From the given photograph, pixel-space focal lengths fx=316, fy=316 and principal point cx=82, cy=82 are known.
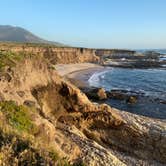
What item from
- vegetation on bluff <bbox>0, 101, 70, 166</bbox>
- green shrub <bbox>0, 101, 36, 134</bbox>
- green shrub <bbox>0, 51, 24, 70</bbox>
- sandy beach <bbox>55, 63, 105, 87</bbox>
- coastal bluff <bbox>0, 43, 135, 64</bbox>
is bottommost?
sandy beach <bbox>55, 63, 105, 87</bbox>

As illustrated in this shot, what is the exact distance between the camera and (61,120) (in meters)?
17.7

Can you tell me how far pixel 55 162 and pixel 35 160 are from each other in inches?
15.8

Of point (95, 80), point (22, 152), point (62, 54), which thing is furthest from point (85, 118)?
point (62, 54)

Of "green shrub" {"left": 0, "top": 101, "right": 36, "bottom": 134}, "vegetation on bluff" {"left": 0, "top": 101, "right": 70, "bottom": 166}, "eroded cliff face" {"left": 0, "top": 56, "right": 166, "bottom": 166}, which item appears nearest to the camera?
"vegetation on bluff" {"left": 0, "top": 101, "right": 70, "bottom": 166}

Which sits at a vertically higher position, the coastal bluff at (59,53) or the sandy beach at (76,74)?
the coastal bluff at (59,53)

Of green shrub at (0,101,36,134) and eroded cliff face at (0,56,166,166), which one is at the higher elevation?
green shrub at (0,101,36,134)

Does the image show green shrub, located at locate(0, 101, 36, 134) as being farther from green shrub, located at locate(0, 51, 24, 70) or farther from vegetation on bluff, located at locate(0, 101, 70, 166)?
green shrub, located at locate(0, 51, 24, 70)

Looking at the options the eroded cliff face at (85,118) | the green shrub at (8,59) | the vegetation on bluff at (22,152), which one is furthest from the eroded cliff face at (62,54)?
the vegetation on bluff at (22,152)

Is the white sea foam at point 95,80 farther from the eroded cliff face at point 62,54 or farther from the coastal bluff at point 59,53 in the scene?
the eroded cliff face at point 62,54

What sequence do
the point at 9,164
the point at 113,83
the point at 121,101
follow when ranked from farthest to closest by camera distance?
the point at 113,83 → the point at 121,101 → the point at 9,164

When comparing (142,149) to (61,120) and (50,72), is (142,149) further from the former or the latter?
(50,72)

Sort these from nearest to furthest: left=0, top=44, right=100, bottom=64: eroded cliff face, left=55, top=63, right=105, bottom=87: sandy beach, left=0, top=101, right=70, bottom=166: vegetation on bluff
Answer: left=0, top=101, right=70, bottom=166: vegetation on bluff, left=55, top=63, right=105, bottom=87: sandy beach, left=0, top=44, right=100, bottom=64: eroded cliff face

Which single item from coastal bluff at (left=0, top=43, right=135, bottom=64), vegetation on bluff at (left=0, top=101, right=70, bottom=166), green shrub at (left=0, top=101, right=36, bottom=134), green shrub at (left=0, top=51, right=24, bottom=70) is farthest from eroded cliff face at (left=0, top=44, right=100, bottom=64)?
vegetation on bluff at (left=0, top=101, right=70, bottom=166)

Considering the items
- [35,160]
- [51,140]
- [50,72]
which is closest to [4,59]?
[50,72]
